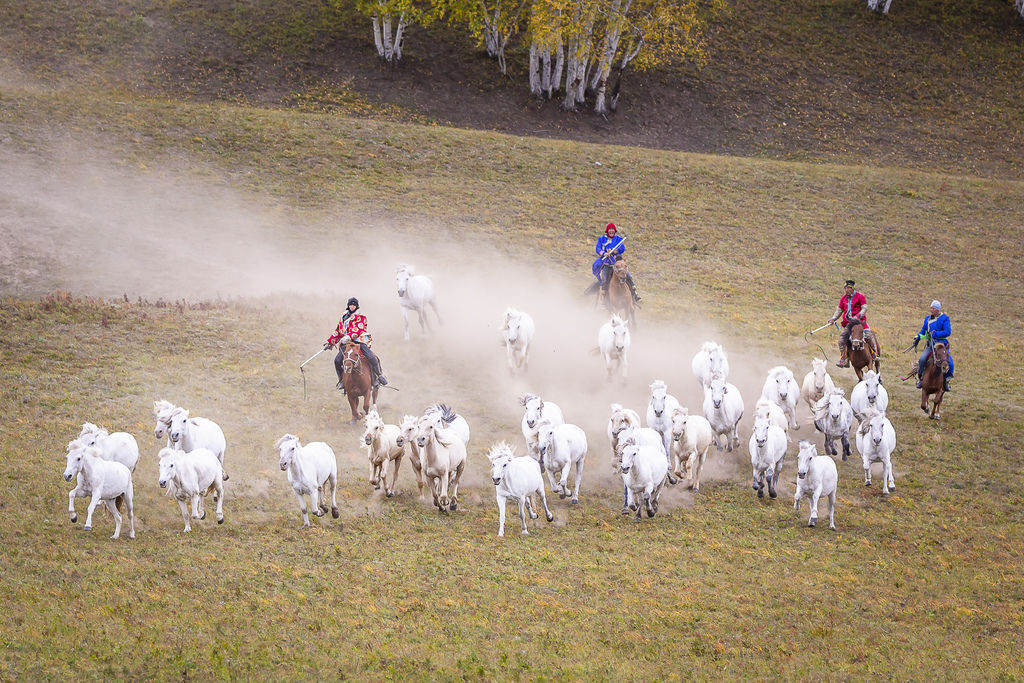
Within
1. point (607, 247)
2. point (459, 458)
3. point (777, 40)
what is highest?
point (777, 40)

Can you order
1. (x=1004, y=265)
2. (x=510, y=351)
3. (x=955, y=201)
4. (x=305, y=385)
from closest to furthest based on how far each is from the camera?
1. (x=305, y=385)
2. (x=510, y=351)
3. (x=1004, y=265)
4. (x=955, y=201)

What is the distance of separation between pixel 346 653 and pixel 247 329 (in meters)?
15.9

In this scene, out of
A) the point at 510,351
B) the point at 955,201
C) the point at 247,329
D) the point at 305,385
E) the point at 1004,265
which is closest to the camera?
the point at 305,385

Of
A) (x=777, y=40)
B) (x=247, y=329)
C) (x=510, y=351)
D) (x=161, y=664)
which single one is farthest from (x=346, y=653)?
(x=777, y=40)

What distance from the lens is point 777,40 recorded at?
6481 cm

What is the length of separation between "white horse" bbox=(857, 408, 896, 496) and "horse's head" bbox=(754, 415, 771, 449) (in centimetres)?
240

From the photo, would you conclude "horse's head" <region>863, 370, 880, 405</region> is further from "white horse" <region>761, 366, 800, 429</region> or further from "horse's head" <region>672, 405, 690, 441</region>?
"horse's head" <region>672, 405, 690, 441</region>

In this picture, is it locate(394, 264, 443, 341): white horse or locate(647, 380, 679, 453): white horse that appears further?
locate(394, 264, 443, 341): white horse

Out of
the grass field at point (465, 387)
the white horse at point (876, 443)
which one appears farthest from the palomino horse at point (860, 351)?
the white horse at point (876, 443)

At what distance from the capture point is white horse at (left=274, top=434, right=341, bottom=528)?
15727 millimetres

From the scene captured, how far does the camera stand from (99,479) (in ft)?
48.4

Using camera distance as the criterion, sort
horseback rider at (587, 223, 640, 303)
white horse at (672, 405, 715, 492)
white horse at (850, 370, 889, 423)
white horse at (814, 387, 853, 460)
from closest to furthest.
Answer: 1. white horse at (672, 405, 715, 492)
2. white horse at (814, 387, 853, 460)
3. white horse at (850, 370, 889, 423)
4. horseback rider at (587, 223, 640, 303)

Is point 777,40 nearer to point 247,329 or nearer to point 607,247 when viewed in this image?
point 607,247

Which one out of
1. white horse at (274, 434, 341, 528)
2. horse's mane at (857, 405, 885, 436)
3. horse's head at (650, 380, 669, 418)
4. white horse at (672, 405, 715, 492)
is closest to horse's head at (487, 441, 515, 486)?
white horse at (274, 434, 341, 528)
